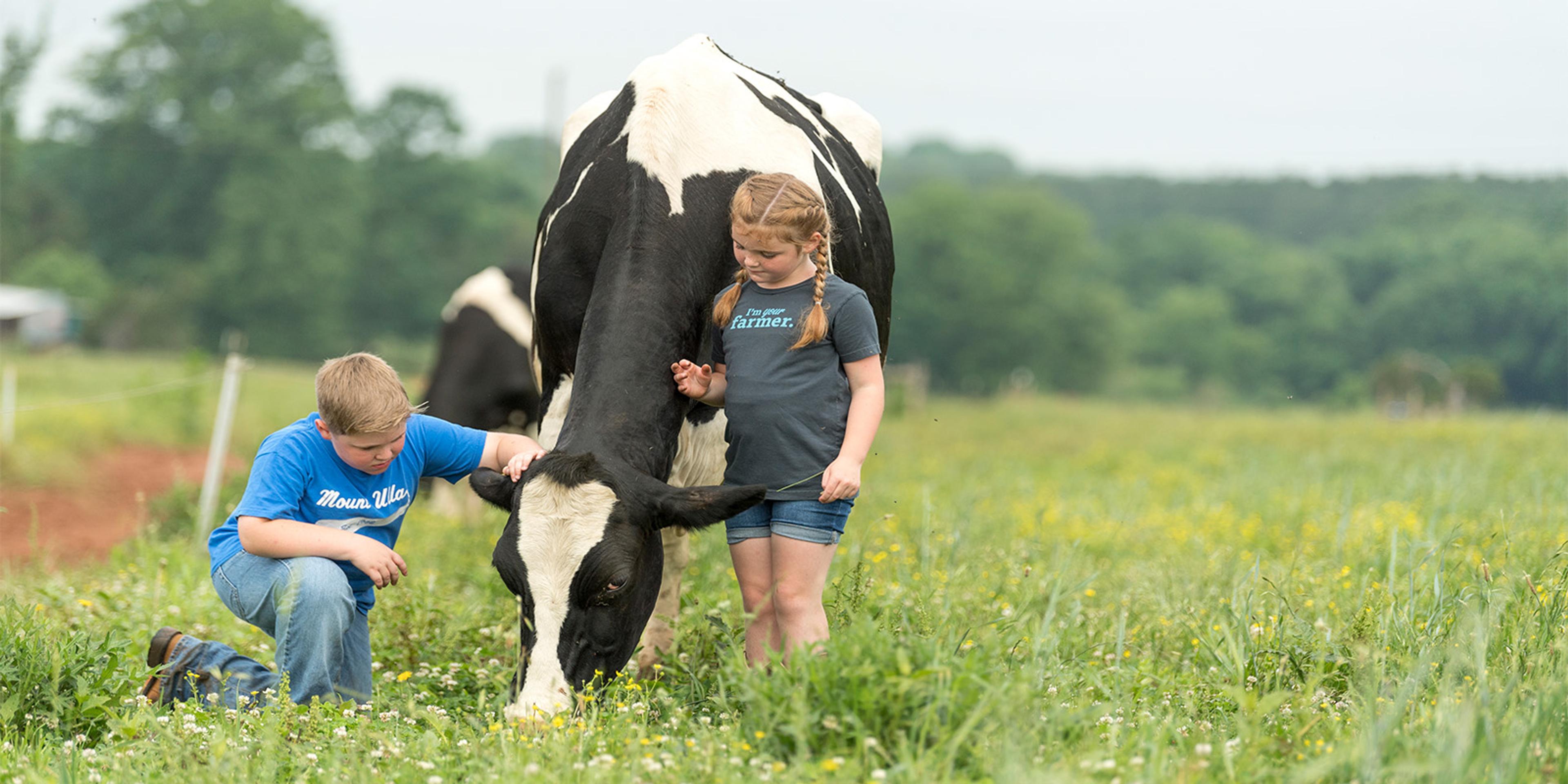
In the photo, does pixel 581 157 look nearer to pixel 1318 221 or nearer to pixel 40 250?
pixel 40 250

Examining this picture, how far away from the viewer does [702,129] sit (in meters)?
4.85

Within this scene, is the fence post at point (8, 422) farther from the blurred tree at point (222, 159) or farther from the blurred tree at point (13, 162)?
the blurred tree at point (222, 159)

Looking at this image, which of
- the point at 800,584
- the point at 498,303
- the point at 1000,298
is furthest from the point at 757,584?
the point at 1000,298

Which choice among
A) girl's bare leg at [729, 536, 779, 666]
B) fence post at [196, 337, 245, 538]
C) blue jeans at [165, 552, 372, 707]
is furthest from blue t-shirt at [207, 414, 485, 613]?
fence post at [196, 337, 245, 538]

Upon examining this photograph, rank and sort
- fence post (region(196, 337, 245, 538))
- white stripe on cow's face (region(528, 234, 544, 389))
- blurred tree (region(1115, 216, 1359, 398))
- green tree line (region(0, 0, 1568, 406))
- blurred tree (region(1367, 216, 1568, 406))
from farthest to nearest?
blurred tree (region(1115, 216, 1359, 398)), green tree line (region(0, 0, 1568, 406)), blurred tree (region(1367, 216, 1568, 406)), fence post (region(196, 337, 245, 538)), white stripe on cow's face (region(528, 234, 544, 389))

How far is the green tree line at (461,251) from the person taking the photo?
73.8ft

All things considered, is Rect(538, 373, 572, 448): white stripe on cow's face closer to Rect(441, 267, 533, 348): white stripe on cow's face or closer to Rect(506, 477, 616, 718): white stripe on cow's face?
Rect(506, 477, 616, 718): white stripe on cow's face

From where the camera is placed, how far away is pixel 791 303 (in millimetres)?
3852

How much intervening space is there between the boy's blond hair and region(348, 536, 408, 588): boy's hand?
32 centimetres

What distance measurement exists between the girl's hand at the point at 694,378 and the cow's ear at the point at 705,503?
0.43 m

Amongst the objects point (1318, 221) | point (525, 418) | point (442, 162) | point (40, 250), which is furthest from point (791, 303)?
point (1318, 221)

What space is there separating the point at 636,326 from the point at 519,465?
614 mm

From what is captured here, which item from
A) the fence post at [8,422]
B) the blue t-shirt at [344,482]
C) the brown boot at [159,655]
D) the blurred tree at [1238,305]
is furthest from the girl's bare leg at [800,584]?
the blurred tree at [1238,305]

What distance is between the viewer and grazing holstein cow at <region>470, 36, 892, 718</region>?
3.57 metres
